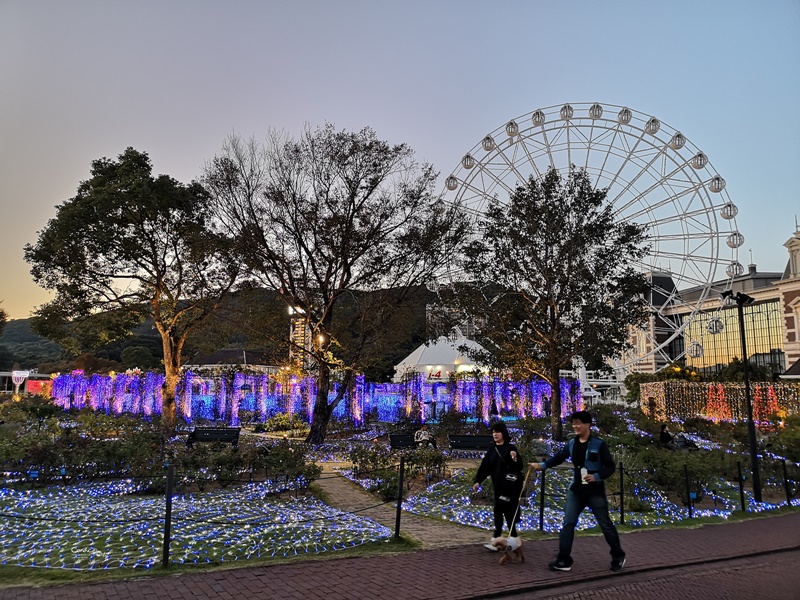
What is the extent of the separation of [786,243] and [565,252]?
130 ft

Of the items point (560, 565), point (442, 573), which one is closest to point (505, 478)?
point (560, 565)

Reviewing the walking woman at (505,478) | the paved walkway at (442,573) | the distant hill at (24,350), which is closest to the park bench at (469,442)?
the paved walkway at (442,573)

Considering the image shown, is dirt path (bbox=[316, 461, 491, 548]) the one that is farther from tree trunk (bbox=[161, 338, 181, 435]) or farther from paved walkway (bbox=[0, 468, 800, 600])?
tree trunk (bbox=[161, 338, 181, 435])

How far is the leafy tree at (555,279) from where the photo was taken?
2425 cm

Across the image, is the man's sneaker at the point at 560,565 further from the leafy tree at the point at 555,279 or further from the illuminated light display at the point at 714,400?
the illuminated light display at the point at 714,400

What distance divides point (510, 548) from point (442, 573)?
1053 millimetres

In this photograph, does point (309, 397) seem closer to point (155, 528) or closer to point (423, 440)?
point (423, 440)

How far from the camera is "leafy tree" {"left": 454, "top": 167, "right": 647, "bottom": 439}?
24250mm

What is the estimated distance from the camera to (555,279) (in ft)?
79.3

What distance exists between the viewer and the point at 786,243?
5075cm

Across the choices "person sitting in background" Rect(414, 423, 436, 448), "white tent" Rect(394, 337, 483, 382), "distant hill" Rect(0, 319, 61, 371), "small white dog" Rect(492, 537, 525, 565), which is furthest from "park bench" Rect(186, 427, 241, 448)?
"distant hill" Rect(0, 319, 61, 371)

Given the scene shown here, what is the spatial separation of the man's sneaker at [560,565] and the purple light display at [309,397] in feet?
68.8

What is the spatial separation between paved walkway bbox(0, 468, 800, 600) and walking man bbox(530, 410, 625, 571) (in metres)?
0.25

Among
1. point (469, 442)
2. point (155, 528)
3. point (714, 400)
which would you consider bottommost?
point (469, 442)
